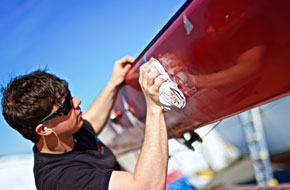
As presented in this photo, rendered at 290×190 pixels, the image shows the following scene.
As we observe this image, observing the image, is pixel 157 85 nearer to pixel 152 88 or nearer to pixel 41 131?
pixel 152 88

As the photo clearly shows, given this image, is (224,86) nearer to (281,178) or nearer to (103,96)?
(103,96)

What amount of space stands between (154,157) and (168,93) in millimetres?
360

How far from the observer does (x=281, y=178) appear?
5664 mm

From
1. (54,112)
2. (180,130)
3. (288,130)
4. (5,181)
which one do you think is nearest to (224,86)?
(180,130)

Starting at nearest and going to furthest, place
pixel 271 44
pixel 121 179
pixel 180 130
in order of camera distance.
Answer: pixel 271 44, pixel 121 179, pixel 180 130

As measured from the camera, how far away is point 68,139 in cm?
196

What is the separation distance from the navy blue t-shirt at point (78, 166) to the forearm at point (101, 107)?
0.46 ft

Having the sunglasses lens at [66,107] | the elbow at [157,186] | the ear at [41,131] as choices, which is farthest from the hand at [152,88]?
the ear at [41,131]

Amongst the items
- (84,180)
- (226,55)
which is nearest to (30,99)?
(84,180)

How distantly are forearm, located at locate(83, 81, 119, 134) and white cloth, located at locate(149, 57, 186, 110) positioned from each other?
74 cm

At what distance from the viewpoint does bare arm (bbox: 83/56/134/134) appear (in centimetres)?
233

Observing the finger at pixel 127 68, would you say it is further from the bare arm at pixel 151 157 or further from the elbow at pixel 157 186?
the elbow at pixel 157 186

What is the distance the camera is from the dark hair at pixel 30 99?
66.9 inches

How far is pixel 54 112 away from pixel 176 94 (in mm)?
734
